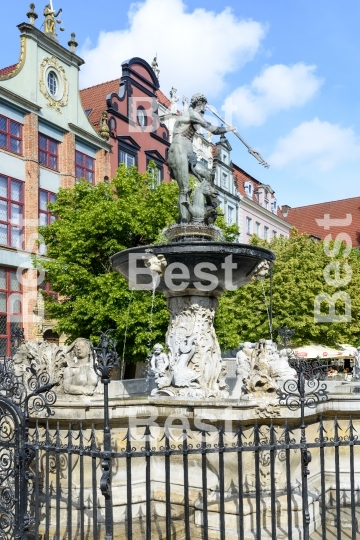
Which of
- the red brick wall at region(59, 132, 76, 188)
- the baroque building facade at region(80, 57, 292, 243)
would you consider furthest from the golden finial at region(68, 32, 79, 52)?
the red brick wall at region(59, 132, 76, 188)

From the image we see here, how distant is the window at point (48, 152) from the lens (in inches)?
953

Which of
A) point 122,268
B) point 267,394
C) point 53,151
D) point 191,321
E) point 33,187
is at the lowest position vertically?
point 267,394

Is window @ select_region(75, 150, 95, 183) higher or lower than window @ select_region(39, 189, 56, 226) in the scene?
higher

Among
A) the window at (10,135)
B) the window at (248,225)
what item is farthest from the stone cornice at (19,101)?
the window at (248,225)

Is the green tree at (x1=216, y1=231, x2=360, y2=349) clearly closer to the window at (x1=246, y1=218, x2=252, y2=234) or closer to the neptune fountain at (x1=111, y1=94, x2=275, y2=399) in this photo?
the window at (x1=246, y1=218, x2=252, y2=234)

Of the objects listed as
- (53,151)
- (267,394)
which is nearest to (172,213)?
(53,151)

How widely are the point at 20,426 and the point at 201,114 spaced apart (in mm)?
5293

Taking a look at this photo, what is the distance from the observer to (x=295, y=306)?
2489cm

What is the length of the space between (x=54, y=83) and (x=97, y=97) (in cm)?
557

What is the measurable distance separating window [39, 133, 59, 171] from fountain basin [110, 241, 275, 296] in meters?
16.9

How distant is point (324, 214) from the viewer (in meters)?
52.8

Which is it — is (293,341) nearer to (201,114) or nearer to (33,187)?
(33,187)

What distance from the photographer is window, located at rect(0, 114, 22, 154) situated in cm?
2225

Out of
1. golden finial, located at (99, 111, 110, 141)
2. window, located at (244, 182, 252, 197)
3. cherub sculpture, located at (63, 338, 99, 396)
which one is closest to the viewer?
cherub sculpture, located at (63, 338, 99, 396)
